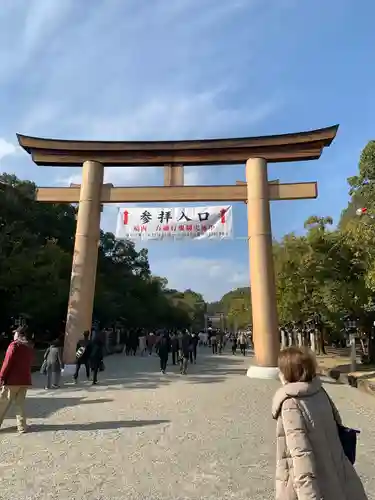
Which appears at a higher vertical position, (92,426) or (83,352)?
(83,352)

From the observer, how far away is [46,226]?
28.2m

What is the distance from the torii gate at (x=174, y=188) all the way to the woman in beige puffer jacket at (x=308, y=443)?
38.4 feet

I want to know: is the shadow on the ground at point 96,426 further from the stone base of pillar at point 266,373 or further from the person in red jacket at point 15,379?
the stone base of pillar at point 266,373

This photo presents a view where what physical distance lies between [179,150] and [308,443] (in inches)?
558

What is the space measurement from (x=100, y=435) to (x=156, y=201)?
9.88 meters

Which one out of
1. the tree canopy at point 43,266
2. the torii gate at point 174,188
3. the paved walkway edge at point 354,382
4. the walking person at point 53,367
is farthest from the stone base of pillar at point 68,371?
the paved walkway edge at point 354,382

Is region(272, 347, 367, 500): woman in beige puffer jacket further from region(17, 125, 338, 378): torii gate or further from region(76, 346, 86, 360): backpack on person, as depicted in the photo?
region(17, 125, 338, 378): torii gate

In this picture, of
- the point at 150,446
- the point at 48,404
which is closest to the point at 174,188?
the point at 48,404

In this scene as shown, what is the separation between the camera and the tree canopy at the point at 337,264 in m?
13.9

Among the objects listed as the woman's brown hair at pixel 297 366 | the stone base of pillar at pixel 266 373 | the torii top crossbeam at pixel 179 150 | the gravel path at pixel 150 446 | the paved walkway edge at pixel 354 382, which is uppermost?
the torii top crossbeam at pixel 179 150

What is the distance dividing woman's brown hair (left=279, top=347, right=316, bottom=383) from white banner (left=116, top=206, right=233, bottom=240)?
12.6 metres

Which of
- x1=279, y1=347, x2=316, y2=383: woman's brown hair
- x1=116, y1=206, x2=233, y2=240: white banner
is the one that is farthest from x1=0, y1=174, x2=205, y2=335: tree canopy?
x1=279, y1=347, x2=316, y2=383: woman's brown hair

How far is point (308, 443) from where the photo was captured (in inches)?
100

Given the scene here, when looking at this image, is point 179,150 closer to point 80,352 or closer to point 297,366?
point 80,352
